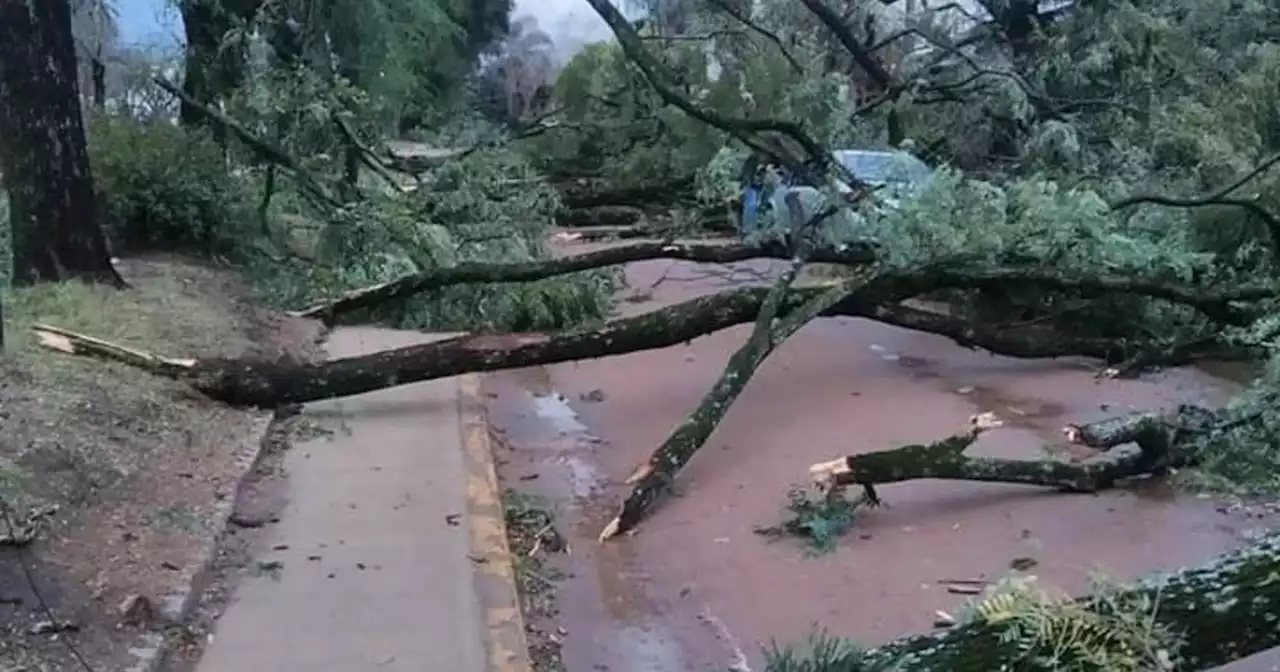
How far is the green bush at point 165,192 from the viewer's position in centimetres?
1268

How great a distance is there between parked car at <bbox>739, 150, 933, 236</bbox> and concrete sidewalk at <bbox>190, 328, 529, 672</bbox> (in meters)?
4.21

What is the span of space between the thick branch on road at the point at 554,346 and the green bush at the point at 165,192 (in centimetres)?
457

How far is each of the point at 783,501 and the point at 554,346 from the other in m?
2.04

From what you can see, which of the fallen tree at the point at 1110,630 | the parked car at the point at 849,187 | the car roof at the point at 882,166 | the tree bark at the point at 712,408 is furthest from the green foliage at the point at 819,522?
the car roof at the point at 882,166

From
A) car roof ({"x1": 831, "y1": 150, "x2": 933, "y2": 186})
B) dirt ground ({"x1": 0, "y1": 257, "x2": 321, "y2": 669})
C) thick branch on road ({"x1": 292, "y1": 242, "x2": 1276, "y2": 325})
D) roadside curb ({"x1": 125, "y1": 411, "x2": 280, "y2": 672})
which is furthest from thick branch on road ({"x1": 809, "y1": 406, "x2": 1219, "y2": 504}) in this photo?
car roof ({"x1": 831, "y1": 150, "x2": 933, "y2": 186})

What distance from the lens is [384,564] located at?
19.6ft

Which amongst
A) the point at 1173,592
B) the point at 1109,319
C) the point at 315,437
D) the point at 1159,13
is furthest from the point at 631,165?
the point at 1173,592

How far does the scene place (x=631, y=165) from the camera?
19266mm

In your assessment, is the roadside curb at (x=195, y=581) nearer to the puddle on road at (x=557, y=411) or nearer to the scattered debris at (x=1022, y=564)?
the puddle on road at (x=557, y=411)

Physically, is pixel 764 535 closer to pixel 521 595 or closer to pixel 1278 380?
pixel 521 595

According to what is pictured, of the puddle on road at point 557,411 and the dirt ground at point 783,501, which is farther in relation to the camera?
the puddle on road at point 557,411

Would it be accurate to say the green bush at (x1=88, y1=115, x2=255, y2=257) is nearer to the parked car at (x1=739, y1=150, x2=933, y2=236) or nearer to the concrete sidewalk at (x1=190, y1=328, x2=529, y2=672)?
the parked car at (x1=739, y1=150, x2=933, y2=236)

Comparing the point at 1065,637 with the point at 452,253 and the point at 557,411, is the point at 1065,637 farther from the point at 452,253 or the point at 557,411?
the point at 452,253

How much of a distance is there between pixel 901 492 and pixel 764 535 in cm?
89
